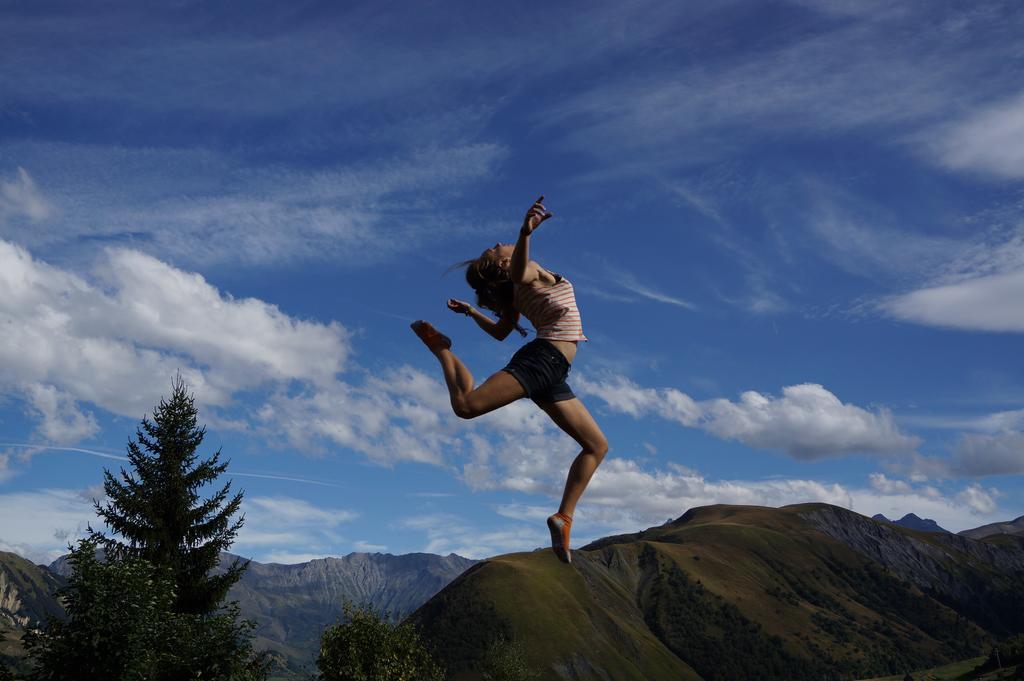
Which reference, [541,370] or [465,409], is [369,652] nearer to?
[465,409]

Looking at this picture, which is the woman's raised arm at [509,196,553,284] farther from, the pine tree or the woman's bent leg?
the pine tree

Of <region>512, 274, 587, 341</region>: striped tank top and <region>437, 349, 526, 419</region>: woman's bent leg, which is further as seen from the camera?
<region>512, 274, 587, 341</region>: striped tank top

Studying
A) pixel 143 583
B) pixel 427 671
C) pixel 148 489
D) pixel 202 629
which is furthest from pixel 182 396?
pixel 427 671

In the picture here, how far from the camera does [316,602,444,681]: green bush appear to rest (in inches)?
1654

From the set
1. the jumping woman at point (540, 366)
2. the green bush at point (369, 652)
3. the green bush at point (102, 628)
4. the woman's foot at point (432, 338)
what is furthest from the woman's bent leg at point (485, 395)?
the green bush at point (369, 652)

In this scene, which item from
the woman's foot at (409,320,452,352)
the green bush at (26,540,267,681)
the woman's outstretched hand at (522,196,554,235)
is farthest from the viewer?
the green bush at (26,540,267,681)

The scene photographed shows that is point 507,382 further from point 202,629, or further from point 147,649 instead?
point 202,629

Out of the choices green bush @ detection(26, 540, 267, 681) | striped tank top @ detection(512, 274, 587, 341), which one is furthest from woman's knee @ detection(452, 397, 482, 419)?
green bush @ detection(26, 540, 267, 681)

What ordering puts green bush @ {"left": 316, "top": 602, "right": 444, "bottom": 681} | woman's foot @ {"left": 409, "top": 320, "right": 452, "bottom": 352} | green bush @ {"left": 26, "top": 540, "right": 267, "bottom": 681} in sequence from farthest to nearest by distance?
green bush @ {"left": 316, "top": 602, "right": 444, "bottom": 681}
green bush @ {"left": 26, "top": 540, "right": 267, "bottom": 681}
woman's foot @ {"left": 409, "top": 320, "right": 452, "bottom": 352}

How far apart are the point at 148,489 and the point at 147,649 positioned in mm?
13871

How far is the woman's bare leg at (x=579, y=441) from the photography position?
24.3 feet

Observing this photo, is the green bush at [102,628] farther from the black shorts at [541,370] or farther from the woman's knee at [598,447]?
the black shorts at [541,370]

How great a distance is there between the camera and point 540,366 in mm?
7199

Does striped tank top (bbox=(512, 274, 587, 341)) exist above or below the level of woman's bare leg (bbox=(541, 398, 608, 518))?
above
